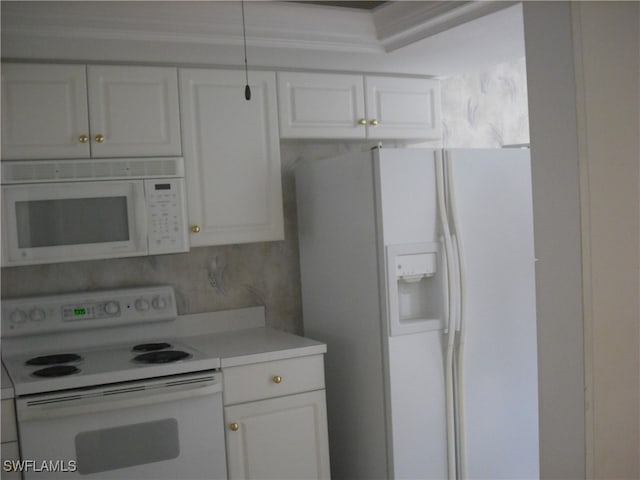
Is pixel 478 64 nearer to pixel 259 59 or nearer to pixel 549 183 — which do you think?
pixel 259 59

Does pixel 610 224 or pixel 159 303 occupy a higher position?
pixel 610 224

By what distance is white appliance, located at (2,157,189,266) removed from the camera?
262 cm

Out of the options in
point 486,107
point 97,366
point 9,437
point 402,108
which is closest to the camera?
point 9,437

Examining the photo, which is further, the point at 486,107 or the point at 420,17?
the point at 486,107

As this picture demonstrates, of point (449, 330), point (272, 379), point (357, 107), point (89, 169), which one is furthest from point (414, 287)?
point (89, 169)

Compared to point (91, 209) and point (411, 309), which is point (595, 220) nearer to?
point (411, 309)

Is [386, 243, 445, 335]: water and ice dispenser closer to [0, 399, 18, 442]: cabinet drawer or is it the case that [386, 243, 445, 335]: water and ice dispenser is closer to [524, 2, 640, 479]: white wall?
[524, 2, 640, 479]: white wall

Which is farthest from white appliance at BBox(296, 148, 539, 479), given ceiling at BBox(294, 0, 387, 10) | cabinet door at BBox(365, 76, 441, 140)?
ceiling at BBox(294, 0, 387, 10)

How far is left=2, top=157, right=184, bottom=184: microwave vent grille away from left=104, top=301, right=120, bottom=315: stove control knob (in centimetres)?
56

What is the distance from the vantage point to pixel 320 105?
10.3 feet

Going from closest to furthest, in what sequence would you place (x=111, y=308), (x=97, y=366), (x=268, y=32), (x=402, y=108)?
(x=97, y=366) < (x=268, y=32) < (x=111, y=308) < (x=402, y=108)

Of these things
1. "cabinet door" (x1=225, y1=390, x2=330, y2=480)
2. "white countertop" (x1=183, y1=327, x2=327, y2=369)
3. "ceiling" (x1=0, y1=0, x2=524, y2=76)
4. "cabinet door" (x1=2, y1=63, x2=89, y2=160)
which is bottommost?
"cabinet door" (x1=225, y1=390, x2=330, y2=480)

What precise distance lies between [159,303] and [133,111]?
0.84 metres

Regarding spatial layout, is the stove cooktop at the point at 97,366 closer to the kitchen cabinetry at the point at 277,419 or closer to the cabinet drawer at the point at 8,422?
the cabinet drawer at the point at 8,422
